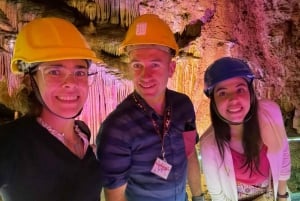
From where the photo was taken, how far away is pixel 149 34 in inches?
76.6

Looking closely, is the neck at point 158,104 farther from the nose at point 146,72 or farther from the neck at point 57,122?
the neck at point 57,122

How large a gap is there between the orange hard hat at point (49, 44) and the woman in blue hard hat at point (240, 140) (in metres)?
0.82

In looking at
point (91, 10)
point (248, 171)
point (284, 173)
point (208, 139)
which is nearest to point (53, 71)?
point (208, 139)

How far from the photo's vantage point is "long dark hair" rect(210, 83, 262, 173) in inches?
83.2

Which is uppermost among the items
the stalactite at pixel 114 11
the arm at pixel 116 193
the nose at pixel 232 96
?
the stalactite at pixel 114 11

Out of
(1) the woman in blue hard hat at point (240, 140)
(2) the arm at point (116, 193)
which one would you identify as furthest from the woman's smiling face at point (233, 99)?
(2) the arm at point (116, 193)

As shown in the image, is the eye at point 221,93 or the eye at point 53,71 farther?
the eye at point 221,93

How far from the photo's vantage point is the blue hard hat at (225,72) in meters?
2.05

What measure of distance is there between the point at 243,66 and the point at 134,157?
75 centimetres

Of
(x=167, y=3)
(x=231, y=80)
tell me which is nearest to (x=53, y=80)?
(x=231, y=80)

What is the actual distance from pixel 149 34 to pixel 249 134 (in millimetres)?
758

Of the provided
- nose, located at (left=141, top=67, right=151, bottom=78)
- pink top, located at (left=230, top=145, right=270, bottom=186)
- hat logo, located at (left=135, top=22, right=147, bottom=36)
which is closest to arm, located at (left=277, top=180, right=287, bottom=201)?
pink top, located at (left=230, top=145, right=270, bottom=186)

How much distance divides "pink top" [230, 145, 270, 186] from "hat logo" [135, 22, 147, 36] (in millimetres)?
801

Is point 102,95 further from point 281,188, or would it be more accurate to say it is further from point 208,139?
point 281,188
